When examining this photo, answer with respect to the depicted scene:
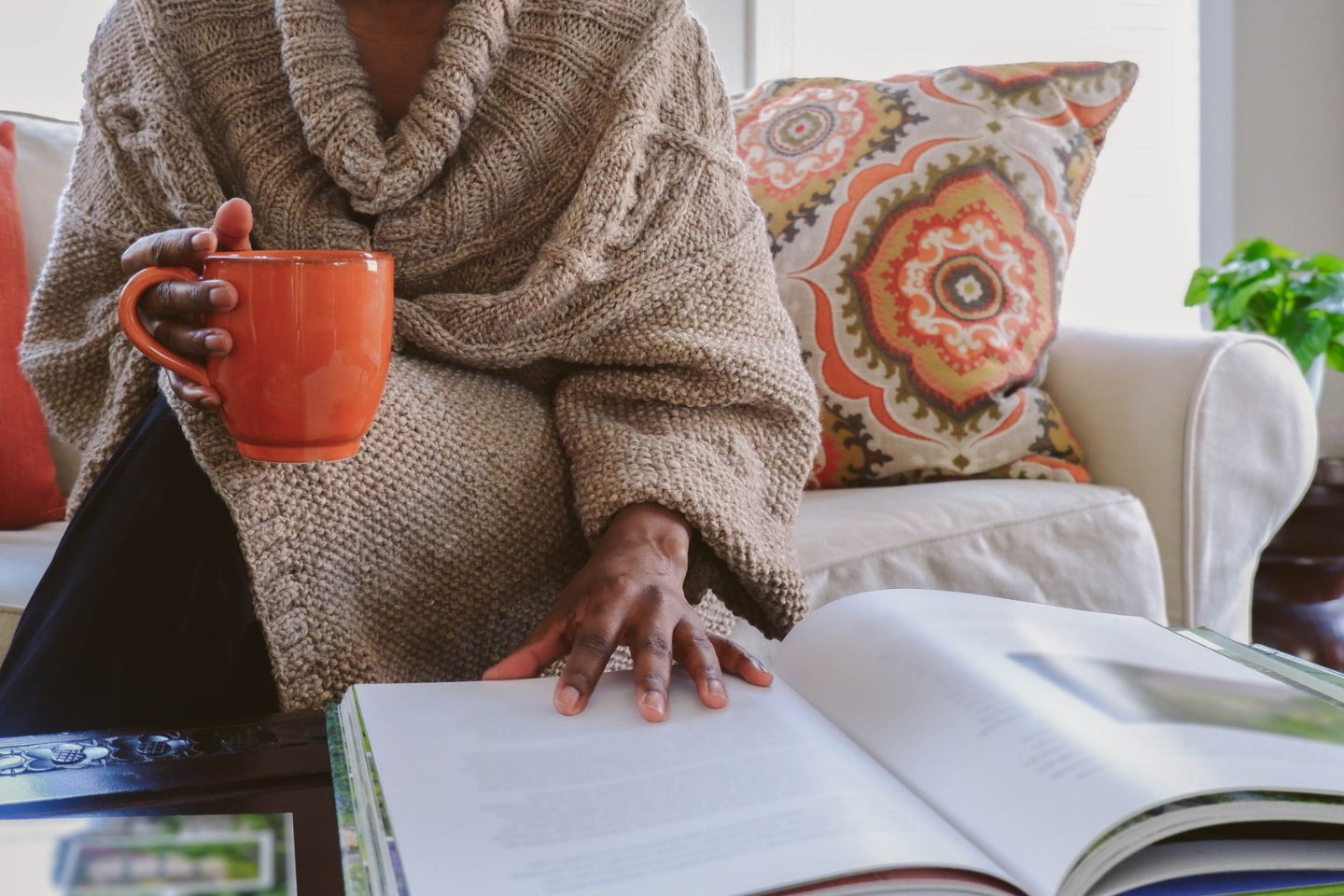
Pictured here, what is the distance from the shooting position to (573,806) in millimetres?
378

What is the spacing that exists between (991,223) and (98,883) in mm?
1180

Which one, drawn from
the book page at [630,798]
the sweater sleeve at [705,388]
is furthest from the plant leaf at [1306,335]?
the book page at [630,798]

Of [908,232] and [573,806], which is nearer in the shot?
[573,806]

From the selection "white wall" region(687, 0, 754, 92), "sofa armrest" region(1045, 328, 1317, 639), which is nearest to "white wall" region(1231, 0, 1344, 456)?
"white wall" region(687, 0, 754, 92)

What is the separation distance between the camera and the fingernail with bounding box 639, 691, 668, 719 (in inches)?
18.4

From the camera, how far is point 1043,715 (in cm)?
43

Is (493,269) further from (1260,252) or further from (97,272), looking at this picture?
(1260,252)

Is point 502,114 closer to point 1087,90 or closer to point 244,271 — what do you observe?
point 244,271

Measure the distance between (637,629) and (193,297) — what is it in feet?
0.85

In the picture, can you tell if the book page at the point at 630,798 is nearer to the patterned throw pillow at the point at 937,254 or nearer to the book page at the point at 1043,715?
the book page at the point at 1043,715

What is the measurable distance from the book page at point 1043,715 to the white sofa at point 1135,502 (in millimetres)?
525

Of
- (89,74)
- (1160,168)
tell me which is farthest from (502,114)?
(1160,168)

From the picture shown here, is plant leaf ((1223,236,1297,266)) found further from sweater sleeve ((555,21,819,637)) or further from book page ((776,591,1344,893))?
book page ((776,591,1344,893))

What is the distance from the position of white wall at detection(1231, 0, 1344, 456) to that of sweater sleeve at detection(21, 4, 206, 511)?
6.79 ft
